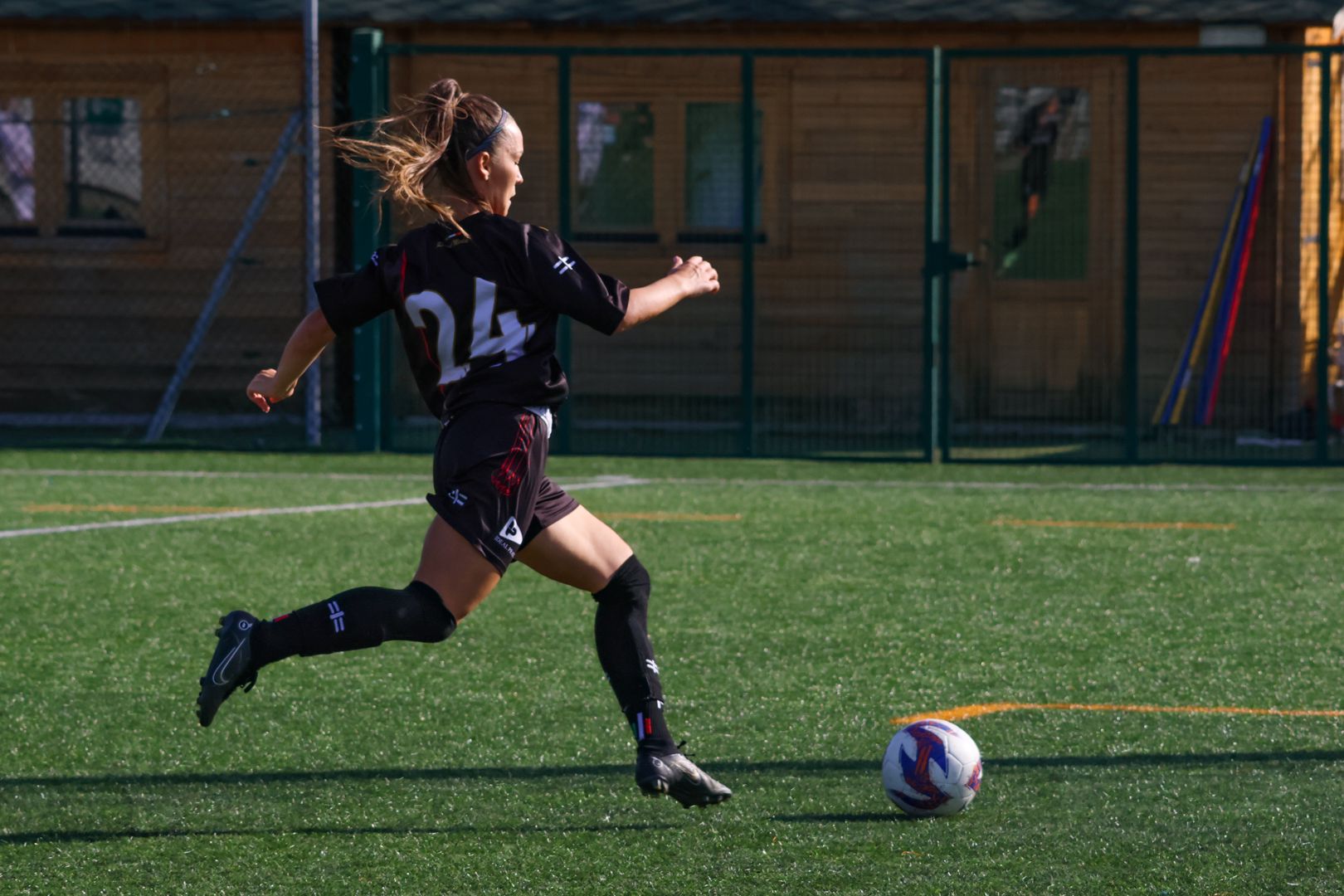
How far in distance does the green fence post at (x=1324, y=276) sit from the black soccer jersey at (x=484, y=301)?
9.01 metres

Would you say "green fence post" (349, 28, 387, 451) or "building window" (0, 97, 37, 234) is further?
"building window" (0, 97, 37, 234)

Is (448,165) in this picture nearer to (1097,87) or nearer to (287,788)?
(287,788)

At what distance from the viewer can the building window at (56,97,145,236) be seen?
1725 centimetres

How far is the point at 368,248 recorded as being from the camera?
13.9m

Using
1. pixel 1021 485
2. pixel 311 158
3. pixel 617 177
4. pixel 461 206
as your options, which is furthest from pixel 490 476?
pixel 617 177

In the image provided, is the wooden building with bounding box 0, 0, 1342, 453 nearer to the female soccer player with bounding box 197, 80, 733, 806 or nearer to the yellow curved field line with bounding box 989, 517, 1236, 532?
the yellow curved field line with bounding box 989, 517, 1236, 532

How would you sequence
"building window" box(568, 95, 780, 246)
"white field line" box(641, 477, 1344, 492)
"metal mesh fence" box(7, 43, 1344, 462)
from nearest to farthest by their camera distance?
"white field line" box(641, 477, 1344, 492)
"metal mesh fence" box(7, 43, 1344, 462)
"building window" box(568, 95, 780, 246)

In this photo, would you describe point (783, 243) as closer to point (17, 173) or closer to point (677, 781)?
point (17, 173)

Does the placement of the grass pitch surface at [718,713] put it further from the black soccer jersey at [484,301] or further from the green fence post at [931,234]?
the green fence post at [931,234]

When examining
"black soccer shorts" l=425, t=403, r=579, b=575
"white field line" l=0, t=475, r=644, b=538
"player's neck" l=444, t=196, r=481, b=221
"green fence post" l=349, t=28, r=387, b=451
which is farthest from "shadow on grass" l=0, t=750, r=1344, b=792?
"green fence post" l=349, t=28, r=387, b=451

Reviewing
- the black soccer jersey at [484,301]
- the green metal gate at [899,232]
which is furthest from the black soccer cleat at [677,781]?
the green metal gate at [899,232]

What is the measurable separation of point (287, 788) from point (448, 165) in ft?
5.18

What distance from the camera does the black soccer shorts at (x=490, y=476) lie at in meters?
4.51

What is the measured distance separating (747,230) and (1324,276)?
3743 millimetres
